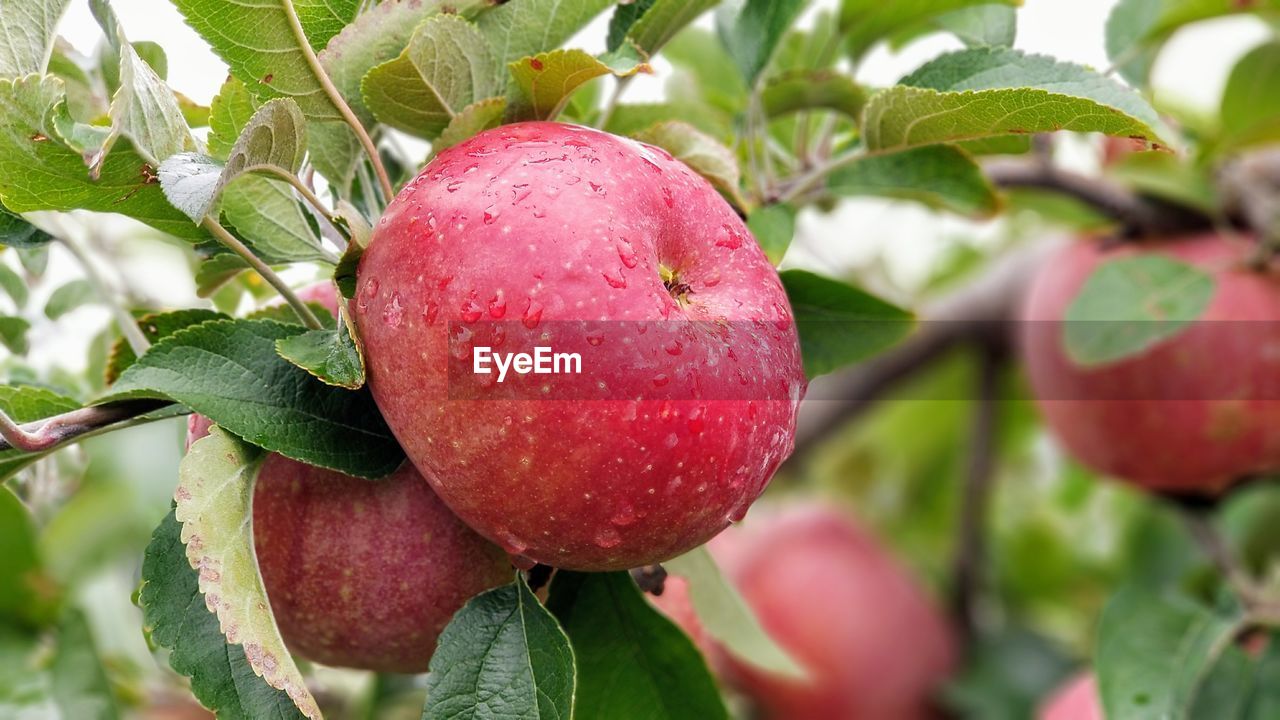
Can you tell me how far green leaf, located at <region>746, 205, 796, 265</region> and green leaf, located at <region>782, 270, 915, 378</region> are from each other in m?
0.04

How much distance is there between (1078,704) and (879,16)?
663 mm

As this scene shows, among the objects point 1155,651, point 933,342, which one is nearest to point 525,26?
point 1155,651

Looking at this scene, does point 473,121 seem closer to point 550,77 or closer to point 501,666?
point 550,77

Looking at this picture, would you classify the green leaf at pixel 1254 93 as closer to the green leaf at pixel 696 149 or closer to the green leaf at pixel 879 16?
the green leaf at pixel 879 16

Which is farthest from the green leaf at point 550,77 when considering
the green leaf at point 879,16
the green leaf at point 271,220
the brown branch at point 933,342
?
the brown branch at point 933,342

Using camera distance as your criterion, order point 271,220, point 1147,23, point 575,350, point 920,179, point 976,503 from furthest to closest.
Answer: point 976,503 < point 1147,23 < point 920,179 < point 271,220 < point 575,350

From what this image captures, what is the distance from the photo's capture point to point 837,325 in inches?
29.7

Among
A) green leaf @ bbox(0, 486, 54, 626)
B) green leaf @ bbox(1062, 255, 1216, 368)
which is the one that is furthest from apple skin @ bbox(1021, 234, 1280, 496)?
green leaf @ bbox(0, 486, 54, 626)

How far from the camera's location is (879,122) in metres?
0.67

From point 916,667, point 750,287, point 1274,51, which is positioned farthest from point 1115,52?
point 916,667

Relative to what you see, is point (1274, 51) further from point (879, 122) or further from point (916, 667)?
point (916, 667)

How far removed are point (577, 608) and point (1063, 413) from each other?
772 mm

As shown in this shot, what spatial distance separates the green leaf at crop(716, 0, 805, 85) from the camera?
0.77 metres

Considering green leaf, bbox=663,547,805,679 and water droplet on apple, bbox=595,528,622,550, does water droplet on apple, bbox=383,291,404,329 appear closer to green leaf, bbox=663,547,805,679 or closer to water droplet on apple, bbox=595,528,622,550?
water droplet on apple, bbox=595,528,622,550
